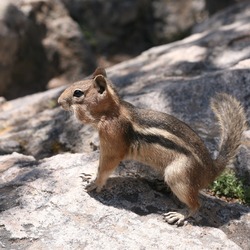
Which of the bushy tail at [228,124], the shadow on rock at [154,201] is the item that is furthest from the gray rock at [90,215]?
the bushy tail at [228,124]

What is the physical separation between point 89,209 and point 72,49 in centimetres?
698

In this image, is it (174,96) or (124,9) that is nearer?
(174,96)

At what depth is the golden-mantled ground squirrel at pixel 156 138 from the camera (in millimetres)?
4133

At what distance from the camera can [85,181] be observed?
4500 mm

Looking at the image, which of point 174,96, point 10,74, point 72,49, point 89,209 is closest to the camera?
point 89,209

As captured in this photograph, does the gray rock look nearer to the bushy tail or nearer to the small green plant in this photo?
the small green plant

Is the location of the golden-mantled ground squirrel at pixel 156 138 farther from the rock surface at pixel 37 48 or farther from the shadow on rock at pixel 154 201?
the rock surface at pixel 37 48

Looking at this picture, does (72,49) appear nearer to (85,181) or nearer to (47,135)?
(47,135)

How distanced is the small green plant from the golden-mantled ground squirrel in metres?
0.47

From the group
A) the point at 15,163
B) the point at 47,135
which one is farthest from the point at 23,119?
the point at 15,163

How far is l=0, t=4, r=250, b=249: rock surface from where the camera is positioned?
3891 millimetres

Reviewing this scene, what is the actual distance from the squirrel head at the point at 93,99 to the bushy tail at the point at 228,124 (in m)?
1.00

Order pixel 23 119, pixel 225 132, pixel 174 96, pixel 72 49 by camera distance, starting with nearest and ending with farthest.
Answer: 1. pixel 225 132
2. pixel 174 96
3. pixel 23 119
4. pixel 72 49

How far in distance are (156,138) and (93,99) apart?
69 cm
